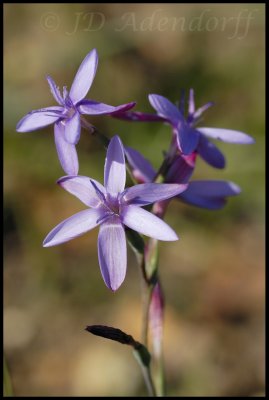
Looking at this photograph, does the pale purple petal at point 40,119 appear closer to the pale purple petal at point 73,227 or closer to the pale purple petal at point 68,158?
the pale purple petal at point 68,158

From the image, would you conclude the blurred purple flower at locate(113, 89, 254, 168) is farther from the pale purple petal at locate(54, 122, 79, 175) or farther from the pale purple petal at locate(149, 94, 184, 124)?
the pale purple petal at locate(54, 122, 79, 175)

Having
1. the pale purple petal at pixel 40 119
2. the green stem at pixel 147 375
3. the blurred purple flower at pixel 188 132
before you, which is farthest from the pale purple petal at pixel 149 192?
the green stem at pixel 147 375

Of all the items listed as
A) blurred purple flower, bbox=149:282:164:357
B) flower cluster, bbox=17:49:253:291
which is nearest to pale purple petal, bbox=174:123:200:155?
flower cluster, bbox=17:49:253:291

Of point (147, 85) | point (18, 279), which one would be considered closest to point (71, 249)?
point (18, 279)

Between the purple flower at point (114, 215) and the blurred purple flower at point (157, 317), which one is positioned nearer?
the purple flower at point (114, 215)

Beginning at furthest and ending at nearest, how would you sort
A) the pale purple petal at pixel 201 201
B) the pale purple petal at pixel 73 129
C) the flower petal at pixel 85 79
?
the pale purple petal at pixel 201 201, the flower petal at pixel 85 79, the pale purple petal at pixel 73 129

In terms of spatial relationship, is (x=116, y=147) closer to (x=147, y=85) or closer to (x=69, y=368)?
(x=69, y=368)
